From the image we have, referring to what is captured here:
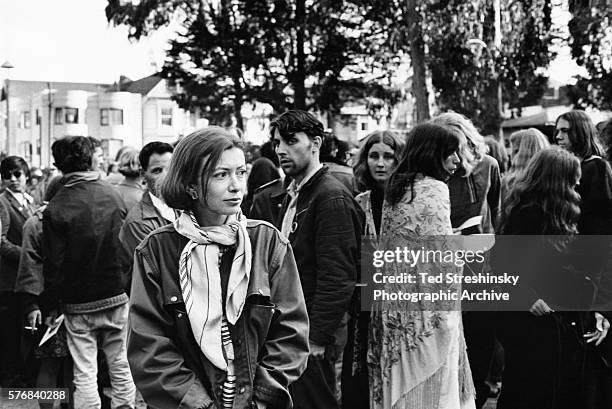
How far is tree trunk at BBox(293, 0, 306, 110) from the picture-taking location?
27875 millimetres

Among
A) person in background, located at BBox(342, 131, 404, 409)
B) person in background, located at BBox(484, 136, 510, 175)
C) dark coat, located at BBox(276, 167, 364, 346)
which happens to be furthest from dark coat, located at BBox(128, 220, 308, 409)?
person in background, located at BBox(484, 136, 510, 175)

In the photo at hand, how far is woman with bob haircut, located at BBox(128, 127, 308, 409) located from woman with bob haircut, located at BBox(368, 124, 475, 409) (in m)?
1.90

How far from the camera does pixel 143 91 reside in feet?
282

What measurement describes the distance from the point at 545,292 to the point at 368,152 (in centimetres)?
148

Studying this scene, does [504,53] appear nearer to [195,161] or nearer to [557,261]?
[557,261]

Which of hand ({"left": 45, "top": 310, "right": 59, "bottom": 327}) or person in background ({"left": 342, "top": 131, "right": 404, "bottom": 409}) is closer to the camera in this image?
person in background ({"left": 342, "top": 131, "right": 404, "bottom": 409})

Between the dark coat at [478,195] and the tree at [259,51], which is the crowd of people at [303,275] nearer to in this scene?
the dark coat at [478,195]

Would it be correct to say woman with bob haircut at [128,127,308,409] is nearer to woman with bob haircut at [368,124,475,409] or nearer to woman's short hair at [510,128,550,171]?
woman with bob haircut at [368,124,475,409]

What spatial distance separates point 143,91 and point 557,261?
8312cm

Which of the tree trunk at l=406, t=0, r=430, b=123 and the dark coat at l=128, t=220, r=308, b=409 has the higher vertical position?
the tree trunk at l=406, t=0, r=430, b=123

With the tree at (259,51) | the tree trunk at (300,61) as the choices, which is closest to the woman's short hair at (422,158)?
the tree at (259,51)

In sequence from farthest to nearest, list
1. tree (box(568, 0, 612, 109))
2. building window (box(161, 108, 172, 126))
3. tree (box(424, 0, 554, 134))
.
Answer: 1. building window (box(161, 108, 172, 126))
2. tree (box(424, 0, 554, 134))
3. tree (box(568, 0, 612, 109))

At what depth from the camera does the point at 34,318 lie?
21.4 ft

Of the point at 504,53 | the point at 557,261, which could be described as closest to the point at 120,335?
the point at 557,261
